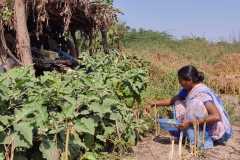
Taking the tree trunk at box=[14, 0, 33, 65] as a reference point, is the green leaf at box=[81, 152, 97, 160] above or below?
below

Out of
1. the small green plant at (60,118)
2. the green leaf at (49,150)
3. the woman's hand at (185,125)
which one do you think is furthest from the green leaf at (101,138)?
the woman's hand at (185,125)

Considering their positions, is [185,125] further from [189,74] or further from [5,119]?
[5,119]

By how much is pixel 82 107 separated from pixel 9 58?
3.13 m

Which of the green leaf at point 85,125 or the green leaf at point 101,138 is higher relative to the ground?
the green leaf at point 85,125

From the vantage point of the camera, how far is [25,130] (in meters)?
3.80

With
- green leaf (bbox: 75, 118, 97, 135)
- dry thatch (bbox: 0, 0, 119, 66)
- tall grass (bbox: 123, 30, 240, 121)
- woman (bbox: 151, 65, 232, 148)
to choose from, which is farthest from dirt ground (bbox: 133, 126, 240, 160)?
dry thatch (bbox: 0, 0, 119, 66)

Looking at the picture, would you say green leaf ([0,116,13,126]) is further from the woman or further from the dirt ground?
the woman

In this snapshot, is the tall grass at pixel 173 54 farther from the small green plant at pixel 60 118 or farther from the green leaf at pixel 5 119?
the green leaf at pixel 5 119

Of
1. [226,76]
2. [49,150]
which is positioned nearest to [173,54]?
[226,76]

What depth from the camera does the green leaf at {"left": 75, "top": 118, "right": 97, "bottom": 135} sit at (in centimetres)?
455

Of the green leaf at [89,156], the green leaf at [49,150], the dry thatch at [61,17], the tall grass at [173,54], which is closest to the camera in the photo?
the green leaf at [49,150]

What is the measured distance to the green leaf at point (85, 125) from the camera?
4.55 m

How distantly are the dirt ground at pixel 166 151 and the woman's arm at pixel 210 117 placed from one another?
29 centimetres

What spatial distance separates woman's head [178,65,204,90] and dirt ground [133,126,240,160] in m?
0.70
